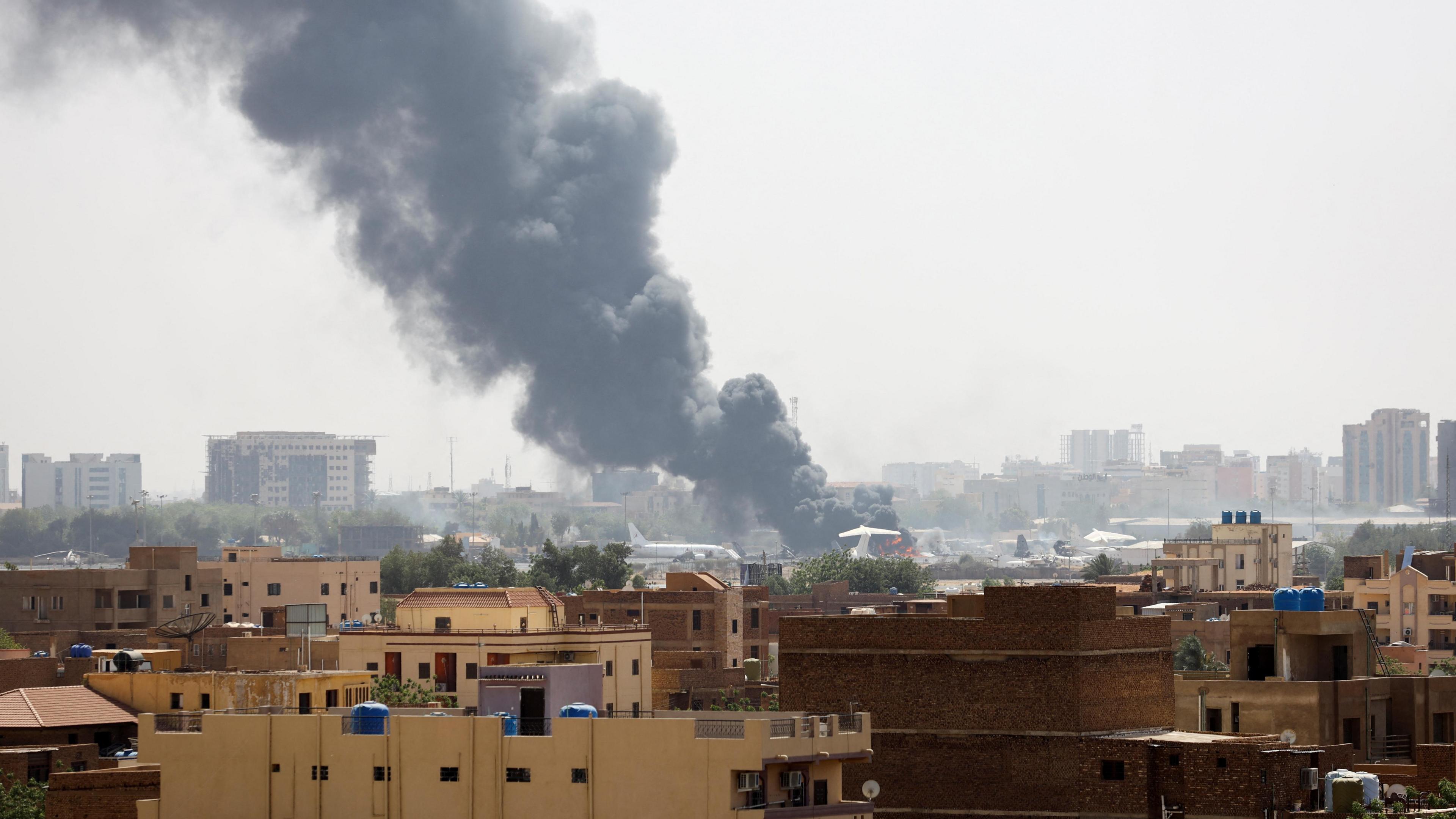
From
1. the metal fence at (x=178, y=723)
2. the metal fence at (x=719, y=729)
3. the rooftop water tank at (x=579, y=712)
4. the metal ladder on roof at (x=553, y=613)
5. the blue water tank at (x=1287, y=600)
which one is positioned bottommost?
the metal ladder on roof at (x=553, y=613)

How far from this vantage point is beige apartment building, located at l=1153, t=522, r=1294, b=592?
8475 cm

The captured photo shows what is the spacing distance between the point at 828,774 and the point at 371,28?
134609mm

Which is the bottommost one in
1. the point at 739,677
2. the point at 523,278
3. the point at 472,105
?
the point at 739,677

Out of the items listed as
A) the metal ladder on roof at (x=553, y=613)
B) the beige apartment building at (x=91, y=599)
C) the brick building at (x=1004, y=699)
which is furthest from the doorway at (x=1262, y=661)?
the beige apartment building at (x=91, y=599)

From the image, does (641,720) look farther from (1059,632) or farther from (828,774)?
(1059,632)

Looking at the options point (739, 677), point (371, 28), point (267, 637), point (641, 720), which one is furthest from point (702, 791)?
point (371, 28)

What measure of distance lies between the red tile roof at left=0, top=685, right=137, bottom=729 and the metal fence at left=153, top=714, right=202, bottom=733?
11643 millimetres

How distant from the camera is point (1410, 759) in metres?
37.9

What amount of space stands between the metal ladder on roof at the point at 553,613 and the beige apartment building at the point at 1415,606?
2918cm

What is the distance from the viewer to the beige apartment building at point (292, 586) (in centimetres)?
8388

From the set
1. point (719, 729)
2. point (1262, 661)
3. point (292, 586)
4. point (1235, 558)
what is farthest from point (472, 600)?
point (1235, 558)

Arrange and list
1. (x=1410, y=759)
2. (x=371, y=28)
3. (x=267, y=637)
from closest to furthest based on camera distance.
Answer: (x=1410, y=759), (x=267, y=637), (x=371, y=28)

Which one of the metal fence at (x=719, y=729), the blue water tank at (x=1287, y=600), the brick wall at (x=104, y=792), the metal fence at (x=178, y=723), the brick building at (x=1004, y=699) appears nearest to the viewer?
the metal fence at (x=719, y=729)

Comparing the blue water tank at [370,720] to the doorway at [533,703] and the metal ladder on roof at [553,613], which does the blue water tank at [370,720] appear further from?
the metal ladder on roof at [553,613]
